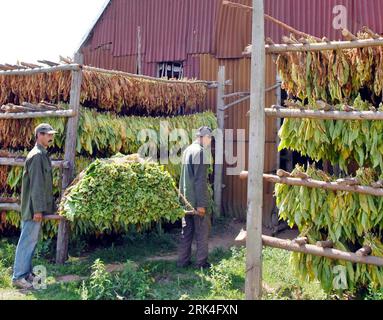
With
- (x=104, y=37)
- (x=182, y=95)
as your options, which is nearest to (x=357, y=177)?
(x=182, y=95)

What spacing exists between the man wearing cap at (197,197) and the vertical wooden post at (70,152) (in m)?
1.87

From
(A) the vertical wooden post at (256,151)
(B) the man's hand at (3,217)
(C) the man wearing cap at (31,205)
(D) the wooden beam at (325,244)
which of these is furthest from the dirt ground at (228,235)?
(D) the wooden beam at (325,244)

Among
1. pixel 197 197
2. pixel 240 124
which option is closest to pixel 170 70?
pixel 240 124

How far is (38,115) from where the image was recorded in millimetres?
8703

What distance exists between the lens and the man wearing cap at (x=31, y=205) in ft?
24.1

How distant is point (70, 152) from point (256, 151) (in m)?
3.66

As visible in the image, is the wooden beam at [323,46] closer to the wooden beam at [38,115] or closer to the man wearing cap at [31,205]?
the man wearing cap at [31,205]

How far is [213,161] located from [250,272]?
5.96 meters

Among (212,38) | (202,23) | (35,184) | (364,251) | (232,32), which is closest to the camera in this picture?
(364,251)

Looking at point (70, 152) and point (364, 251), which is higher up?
point (70, 152)

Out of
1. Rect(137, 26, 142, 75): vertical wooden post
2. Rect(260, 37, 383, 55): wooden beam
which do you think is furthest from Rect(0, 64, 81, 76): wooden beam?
Rect(137, 26, 142, 75): vertical wooden post

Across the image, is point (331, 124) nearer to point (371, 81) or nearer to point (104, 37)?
point (371, 81)

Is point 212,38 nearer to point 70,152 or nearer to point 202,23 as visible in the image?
point 202,23

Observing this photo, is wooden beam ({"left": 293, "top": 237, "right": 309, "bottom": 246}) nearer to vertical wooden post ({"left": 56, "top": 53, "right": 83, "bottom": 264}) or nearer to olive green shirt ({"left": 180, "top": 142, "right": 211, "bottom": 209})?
olive green shirt ({"left": 180, "top": 142, "right": 211, "bottom": 209})
